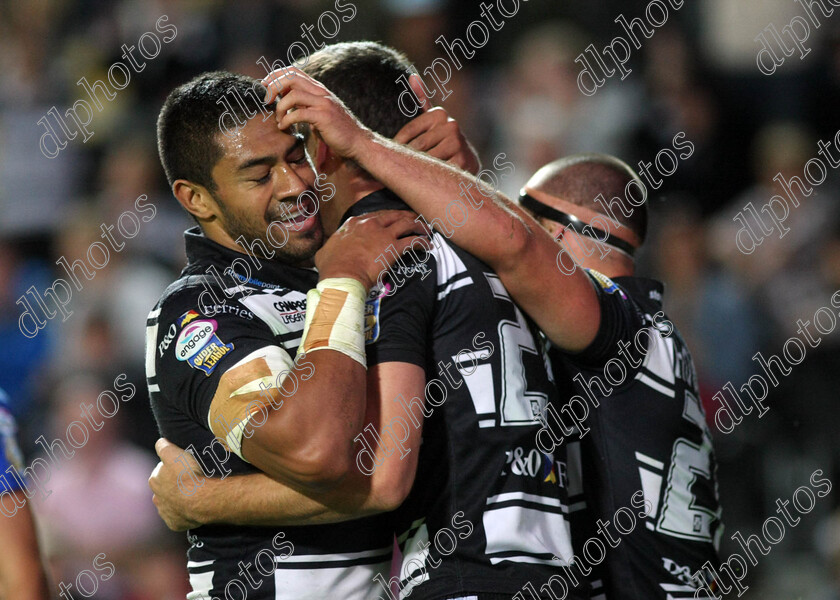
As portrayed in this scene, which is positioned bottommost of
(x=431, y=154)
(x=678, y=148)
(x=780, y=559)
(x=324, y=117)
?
(x=780, y=559)

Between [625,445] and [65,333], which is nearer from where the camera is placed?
[625,445]

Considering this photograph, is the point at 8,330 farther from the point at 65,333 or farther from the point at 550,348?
the point at 550,348

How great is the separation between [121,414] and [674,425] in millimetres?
4705

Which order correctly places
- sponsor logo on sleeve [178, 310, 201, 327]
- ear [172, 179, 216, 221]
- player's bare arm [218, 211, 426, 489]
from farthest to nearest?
ear [172, 179, 216, 221] → sponsor logo on sleeve [178, 310, 201, 327] → player's bare arm [218, 211, 426, 489]

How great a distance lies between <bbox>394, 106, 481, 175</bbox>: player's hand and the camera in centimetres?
323

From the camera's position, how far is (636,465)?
3420 mm

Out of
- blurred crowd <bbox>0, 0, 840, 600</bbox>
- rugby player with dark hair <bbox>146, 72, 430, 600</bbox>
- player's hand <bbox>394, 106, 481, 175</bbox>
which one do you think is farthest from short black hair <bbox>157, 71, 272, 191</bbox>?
blurred crowd <bbox>0, 0, 840, 600</bbox>

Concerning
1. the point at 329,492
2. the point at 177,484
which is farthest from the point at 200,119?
the point at 329,492

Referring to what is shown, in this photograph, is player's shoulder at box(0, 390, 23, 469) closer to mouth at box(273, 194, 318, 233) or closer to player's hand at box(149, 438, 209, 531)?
player's hand at box(149, 438, 209, 531)

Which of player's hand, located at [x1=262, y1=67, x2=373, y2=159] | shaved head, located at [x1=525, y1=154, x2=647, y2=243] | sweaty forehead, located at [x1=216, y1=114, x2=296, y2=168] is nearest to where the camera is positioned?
player's hand, located at [x1=262, y1=67, x2=373, y2=159]

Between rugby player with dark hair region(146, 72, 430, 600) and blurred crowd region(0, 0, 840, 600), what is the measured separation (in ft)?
12.5

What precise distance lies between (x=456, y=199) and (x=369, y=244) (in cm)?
29

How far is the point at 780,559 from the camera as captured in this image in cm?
689

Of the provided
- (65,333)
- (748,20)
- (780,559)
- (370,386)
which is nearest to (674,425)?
(370,386)
